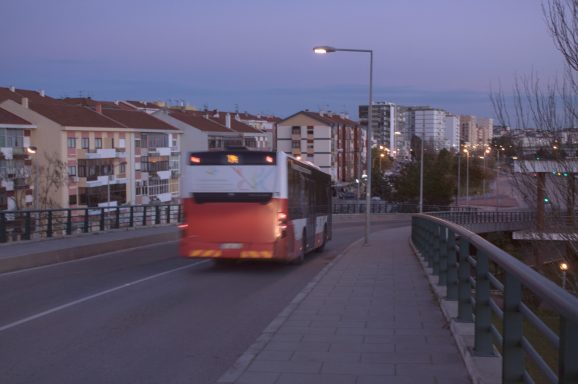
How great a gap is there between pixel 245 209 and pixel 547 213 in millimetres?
7690

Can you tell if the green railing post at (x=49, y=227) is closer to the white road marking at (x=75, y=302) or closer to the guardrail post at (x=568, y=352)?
the white road marking at (x=75, y=302)

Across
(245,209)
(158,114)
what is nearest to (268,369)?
(245,209)

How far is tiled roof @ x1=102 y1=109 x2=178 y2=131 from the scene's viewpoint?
62094 mm

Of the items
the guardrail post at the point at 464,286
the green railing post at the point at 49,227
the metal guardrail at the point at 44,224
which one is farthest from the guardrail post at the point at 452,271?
the green railing post at the point at 49,227

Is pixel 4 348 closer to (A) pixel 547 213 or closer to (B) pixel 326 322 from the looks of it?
(B) pixel 326 322

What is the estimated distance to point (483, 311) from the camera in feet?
21.5

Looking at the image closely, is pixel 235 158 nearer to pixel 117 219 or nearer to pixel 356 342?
pixel 356 342

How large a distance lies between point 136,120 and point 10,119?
1744 centimetres

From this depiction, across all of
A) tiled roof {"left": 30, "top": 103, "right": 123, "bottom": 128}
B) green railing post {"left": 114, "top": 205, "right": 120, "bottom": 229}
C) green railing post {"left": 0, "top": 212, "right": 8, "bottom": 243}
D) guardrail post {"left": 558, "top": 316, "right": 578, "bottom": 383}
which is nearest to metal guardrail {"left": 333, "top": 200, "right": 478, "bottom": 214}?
tiled roof {"left": 30, "top": 103, "right": 123, "bottom": 128}

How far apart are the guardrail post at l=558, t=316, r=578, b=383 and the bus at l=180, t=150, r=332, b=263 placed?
13.5 metres

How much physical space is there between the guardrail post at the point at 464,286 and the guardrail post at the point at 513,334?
9.89 ft

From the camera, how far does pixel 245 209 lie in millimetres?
16828

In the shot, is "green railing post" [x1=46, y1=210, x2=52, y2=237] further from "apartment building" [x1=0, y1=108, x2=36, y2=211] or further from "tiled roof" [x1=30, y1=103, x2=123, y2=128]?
"tiled roof" [x1=30, y1=103, x2=123, y2=128]

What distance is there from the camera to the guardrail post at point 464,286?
817cm
